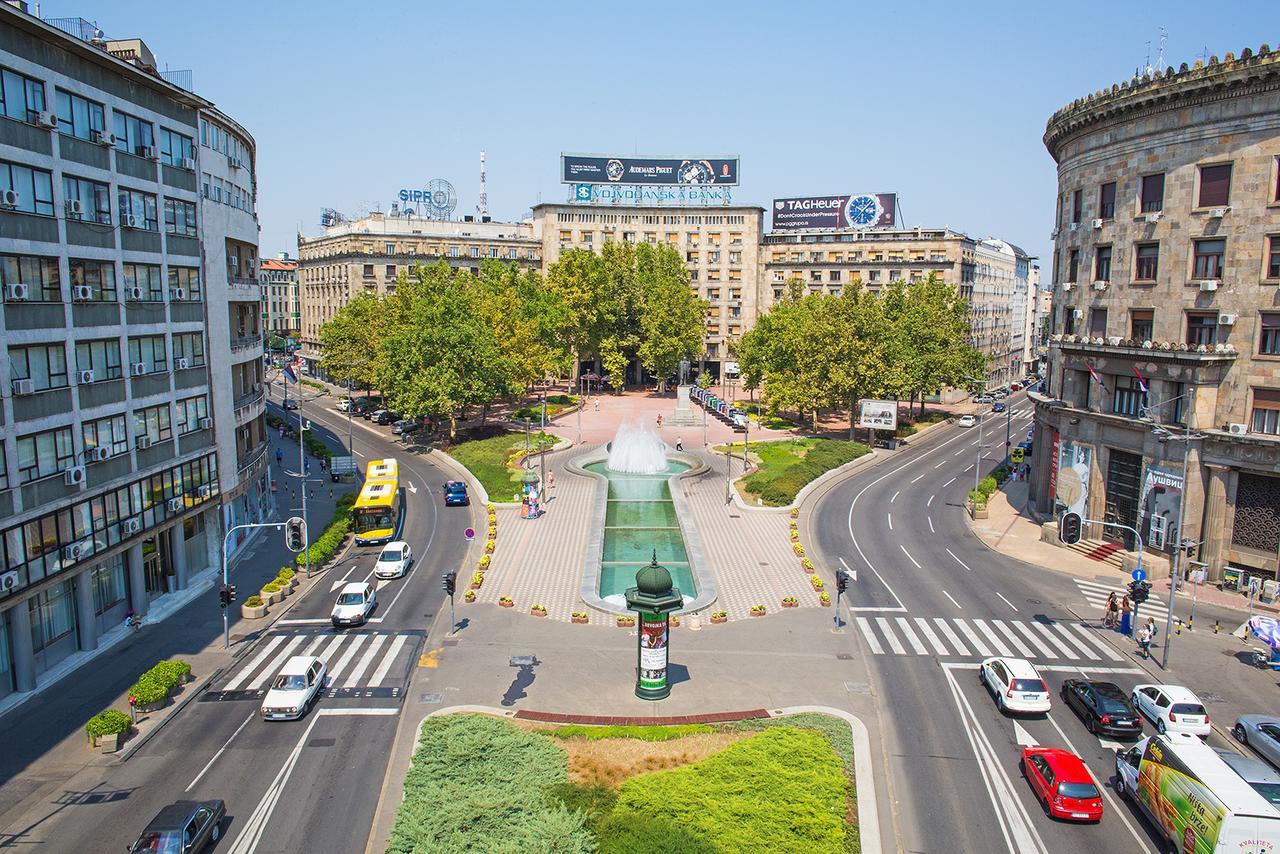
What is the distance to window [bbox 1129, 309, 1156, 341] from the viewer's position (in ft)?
176

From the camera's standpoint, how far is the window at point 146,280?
41688 mm

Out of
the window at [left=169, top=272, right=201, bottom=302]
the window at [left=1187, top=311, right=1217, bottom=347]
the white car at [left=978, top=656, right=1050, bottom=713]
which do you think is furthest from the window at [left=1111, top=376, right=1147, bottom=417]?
the window at [left=169, top=272, right=201, bottom=302]

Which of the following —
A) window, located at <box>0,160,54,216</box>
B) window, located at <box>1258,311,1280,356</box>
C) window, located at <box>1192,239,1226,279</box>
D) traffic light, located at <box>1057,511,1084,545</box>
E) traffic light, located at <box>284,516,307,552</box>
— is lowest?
traffic light, located at <box>284,516,307,552</box>

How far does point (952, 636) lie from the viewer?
41438mm

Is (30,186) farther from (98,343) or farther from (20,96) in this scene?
(98,343)

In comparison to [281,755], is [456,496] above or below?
above

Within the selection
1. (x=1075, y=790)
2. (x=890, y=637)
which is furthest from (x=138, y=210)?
(x=1075, y=790)

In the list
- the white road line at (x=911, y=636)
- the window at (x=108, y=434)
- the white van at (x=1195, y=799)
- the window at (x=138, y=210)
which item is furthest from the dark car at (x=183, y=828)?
the window at (x=138, y=210)

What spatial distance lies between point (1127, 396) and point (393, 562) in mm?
47024

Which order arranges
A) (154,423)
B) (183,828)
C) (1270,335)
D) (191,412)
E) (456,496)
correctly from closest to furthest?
(183,828), (154,423), (191,412), (1270,335), (456,496)

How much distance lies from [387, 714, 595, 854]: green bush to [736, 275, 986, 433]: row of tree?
68271 mm

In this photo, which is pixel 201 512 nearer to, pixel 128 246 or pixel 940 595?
pixel 128 246

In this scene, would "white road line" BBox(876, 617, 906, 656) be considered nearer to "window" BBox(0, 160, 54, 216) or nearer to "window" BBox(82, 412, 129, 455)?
"window" BBox(82, 412, 129, 455)

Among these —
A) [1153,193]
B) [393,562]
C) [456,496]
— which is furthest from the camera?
[456,496]
